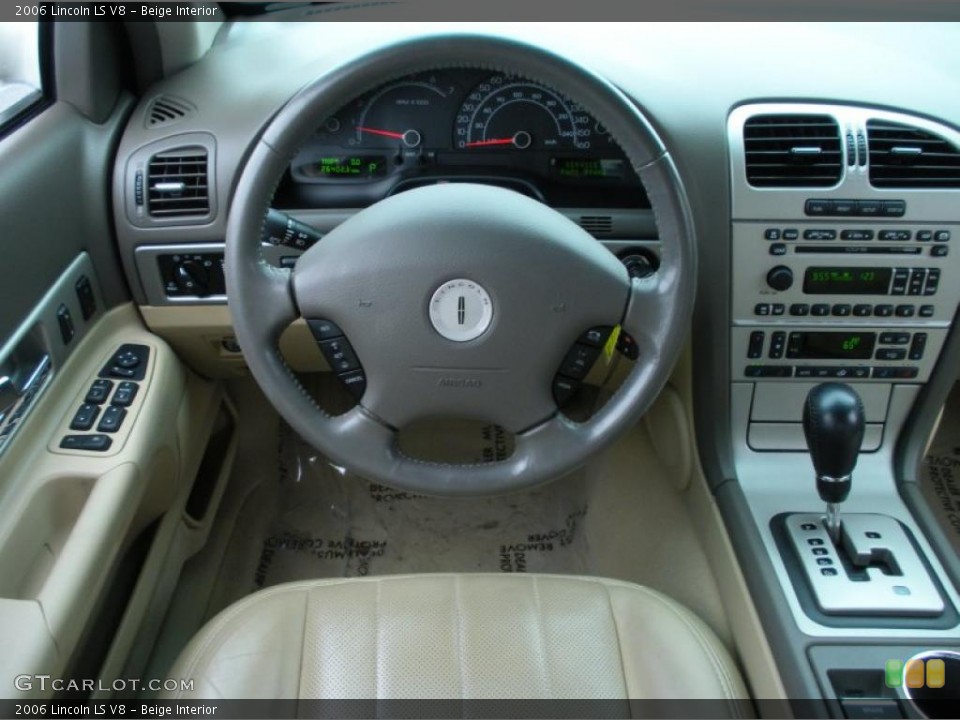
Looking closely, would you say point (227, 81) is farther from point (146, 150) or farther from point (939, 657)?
point (939, 657)

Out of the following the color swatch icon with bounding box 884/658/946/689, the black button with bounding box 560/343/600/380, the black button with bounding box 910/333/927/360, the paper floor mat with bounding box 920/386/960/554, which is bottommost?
the paper floor mat with bounding box 920/386/960/554

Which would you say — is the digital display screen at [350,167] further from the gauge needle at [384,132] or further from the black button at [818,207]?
the black button at [818,207]

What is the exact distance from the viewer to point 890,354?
4.43 ft

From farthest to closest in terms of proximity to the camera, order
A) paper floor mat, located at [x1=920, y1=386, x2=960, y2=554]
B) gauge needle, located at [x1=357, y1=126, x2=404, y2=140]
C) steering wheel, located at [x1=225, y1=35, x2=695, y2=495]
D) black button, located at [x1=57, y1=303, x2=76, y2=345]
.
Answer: paper floor mat, located at [x1=920, y1=386, x2=960, y2=554] → gauge needle, located at [x1=357, y1=126, x2=404, y2=140] → black button, located at [x1=57, y1=303, x2=76, y2=345] → steering wheel, located at [x1=225, y1=35, x2=695, y2=495]

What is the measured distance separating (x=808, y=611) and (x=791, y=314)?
43 centimetres

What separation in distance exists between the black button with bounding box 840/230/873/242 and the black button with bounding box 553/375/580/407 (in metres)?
0.50

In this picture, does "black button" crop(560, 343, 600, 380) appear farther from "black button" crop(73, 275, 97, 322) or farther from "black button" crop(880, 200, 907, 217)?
"black button" crop(73, 275, 97, 322)

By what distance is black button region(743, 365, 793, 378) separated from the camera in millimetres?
1366

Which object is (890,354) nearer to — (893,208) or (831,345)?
(831,345)

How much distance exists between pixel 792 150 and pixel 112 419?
40.9 inches

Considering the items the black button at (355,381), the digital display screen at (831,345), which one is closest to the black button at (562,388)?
the black button at (355,381)

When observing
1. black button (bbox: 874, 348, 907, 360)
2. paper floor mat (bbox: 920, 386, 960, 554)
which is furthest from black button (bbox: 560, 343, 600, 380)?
paper floor mat (bbox: 920, 386, 960, 554)

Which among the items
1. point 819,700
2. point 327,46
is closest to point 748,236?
point 819,700

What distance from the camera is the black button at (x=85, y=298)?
1303 millimetres
